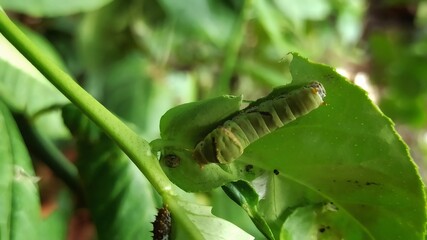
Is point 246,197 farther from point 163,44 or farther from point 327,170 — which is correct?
point 163,44

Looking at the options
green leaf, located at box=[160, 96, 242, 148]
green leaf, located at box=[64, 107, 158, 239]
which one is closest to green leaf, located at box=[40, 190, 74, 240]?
green leaf, located at box=[64, 107, 158, 239]

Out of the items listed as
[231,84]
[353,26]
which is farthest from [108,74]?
[353,26]

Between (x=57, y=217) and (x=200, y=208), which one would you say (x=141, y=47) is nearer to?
(x=57, y=217)

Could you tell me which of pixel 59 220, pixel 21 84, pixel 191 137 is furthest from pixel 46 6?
pixel 191 137

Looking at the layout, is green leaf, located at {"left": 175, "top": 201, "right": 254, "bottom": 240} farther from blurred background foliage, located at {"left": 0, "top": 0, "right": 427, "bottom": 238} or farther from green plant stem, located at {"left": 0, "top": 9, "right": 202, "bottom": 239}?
blurred background foliage, located at {"left": 0, "top": 0, "right": 427, "bottom": 238}

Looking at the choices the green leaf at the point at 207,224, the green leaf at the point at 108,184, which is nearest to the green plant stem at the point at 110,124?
the green leaf at the point at 207,224
